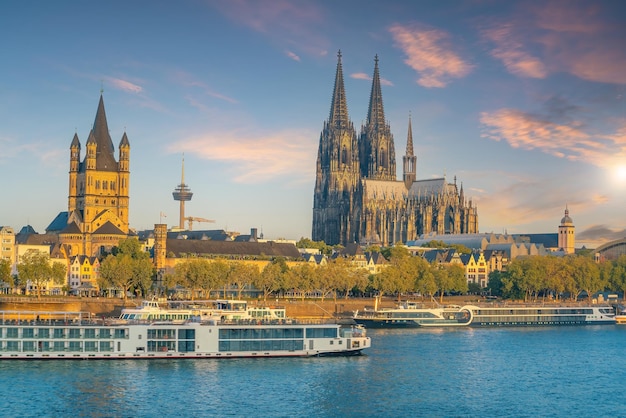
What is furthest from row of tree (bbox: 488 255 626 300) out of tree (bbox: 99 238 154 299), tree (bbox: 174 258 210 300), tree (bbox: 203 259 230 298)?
tree (bbox: 99 238 154 299)

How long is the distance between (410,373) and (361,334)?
9.62 metres

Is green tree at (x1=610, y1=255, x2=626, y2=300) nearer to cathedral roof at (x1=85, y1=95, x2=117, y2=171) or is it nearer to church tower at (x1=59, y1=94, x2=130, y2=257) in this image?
church tower at (x1=59, y1=94, x2=130, y2=257)

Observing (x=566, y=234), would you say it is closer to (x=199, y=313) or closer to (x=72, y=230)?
(x=72, y=230)

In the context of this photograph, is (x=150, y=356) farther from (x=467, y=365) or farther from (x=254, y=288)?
(x=254, y=288)

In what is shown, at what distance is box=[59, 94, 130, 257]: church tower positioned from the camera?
147000 millimetres

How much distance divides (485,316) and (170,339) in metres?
47.7

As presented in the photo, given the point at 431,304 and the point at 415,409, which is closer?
the point at 415,409

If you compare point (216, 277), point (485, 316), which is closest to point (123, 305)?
point (216, 277)

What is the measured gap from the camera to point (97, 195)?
15100 centimetres

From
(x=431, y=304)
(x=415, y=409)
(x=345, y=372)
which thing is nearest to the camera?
(x=415, y=409)

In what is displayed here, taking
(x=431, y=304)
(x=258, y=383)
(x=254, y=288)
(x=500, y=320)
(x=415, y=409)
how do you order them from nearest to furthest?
(x=415, y=409), (x=258, y=383), (x=500, y=320), (x=431, y=304), (x=254, y=288)

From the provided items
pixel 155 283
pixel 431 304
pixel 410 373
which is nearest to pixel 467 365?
pixel 410 373

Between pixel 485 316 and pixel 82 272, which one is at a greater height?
pixel 82 272

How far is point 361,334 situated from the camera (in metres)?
77.0
